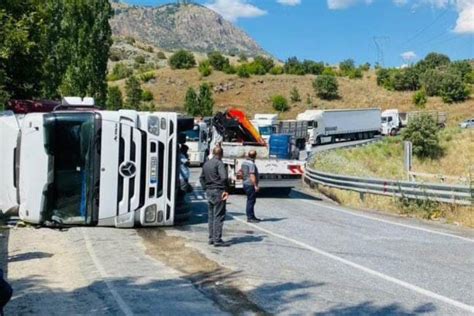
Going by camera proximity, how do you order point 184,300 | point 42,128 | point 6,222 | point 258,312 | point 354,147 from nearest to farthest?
point 258,312 < point 184,300 < point 42,128 < point 6,222 < point 354,147

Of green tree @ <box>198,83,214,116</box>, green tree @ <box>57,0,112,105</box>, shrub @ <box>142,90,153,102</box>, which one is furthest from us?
shrub @ <box>142,90,153,102</box>

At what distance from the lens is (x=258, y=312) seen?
689 cm

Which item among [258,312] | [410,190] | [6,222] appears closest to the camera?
[258,312]

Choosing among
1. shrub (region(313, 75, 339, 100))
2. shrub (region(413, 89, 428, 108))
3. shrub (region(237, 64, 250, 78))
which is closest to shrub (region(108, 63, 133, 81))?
shrub (region(237, 64, 250, 78))

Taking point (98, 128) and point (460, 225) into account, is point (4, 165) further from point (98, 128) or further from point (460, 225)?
point (460, 225)

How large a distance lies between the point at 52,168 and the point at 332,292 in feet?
20.8

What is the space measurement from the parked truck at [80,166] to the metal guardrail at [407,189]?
720 cm

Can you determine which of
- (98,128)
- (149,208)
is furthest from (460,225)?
(98,128)

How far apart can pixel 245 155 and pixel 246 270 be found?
12.8 m

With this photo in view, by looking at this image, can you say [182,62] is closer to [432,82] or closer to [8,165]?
[432,82]

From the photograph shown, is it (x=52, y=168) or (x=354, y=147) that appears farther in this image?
(x=354, y=147)

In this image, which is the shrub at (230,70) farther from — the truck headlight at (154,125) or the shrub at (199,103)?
the truck headlight at (154,125)

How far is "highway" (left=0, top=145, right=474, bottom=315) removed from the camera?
7.24 metres

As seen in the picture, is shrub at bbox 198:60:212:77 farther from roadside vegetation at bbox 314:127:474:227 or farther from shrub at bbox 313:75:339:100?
roadside vegetation at bbox 314:127:474:227
